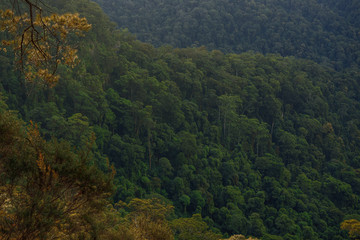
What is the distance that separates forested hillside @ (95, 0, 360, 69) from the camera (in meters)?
51.9

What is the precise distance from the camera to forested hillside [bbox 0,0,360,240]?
698 inches

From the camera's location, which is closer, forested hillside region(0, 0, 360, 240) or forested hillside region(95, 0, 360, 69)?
forested hillside region(0, 0, 360, 240)

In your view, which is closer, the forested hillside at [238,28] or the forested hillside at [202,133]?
the forested hillside at [202,133]

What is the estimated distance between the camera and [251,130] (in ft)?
95.5

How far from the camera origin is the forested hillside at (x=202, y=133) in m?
17.7

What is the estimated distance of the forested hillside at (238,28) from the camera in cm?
5191

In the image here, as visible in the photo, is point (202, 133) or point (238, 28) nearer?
point (202, 133)

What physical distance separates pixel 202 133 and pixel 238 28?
3505 cm

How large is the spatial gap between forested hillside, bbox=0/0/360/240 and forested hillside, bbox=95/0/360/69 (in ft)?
58.0

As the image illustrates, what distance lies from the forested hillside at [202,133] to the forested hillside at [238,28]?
17686 mm

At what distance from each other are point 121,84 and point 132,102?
1558 millimetres

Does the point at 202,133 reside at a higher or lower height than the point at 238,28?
lower

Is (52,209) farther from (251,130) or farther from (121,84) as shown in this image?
(251,130)

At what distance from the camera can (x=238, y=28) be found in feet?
184
